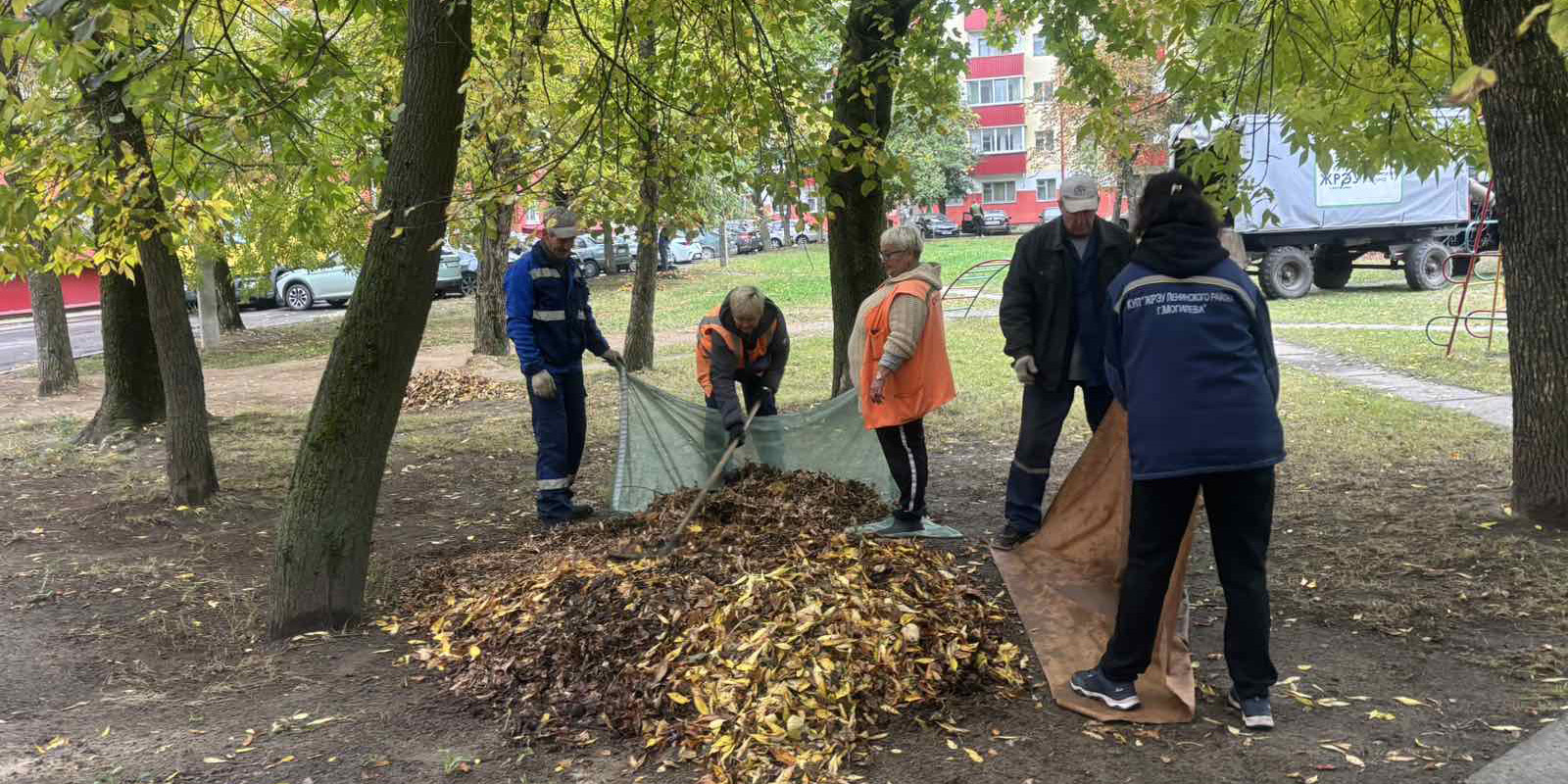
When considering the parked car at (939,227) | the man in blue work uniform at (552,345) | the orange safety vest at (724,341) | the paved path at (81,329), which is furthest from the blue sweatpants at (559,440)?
the parked car at (939,227)

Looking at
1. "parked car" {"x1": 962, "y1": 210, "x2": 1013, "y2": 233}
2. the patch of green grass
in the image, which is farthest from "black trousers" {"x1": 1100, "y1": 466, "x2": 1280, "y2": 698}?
"parked car" {"x1": 962, "y1": 210, "x2": 1013, "y2": 233}

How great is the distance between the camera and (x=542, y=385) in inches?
240

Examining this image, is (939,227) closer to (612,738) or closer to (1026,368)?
(1026,368)

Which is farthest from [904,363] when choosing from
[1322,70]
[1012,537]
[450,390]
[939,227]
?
[939,227]

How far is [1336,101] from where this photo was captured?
640cm

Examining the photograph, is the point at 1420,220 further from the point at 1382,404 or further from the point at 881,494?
the point at 881,494

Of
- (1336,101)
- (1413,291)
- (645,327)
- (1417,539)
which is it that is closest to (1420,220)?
(1413,291)

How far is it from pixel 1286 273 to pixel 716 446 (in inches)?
671

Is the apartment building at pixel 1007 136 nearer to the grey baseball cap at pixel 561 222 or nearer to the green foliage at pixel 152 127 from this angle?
the green foliage at pixel 152 127

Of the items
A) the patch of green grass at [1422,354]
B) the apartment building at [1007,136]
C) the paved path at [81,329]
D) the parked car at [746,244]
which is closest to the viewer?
the patch of green grass at [1422,354]

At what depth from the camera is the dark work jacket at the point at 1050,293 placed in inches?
203

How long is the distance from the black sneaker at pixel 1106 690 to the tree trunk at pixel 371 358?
9.39ft

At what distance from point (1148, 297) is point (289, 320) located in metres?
25.6

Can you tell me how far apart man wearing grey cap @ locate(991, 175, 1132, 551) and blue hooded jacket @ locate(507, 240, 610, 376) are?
95.5 inches
